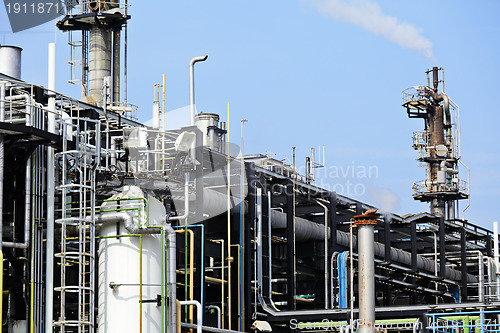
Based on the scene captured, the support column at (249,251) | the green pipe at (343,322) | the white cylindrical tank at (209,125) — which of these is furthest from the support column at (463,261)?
the support column at (249,251)

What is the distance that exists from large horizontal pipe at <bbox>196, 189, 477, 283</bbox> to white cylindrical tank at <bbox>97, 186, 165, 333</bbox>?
16.7 feet

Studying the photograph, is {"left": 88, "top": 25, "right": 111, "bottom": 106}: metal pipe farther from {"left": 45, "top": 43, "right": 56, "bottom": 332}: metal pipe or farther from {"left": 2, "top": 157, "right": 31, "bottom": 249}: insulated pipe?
{"left": 2, "top": 157, "right": 31, "bottom": 249}: insulated pipe

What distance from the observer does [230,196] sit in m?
30.5

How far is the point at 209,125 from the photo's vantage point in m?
41.7

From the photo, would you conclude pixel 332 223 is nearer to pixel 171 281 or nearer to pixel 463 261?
pixel 463 261

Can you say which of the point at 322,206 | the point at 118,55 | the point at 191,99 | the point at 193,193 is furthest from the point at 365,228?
the point at 118,55

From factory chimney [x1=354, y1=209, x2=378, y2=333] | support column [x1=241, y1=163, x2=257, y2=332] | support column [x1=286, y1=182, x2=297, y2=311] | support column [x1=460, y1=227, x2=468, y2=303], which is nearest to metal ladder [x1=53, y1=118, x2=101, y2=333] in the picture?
support column [x1=241, y1=163, x2=257, y2=332]

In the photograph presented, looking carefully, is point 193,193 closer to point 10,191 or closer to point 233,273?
point 233,273

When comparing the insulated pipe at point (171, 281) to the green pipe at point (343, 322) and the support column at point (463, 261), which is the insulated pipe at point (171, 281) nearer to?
the green pipe at point (343, 322)

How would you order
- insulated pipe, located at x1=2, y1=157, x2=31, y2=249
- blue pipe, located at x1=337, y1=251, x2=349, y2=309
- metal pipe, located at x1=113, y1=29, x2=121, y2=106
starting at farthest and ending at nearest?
metal pipe, located at x1=113, y1=29, x2=121, y2=106, blue pipe, located at x1=337, y1=251, x2=349, y2=309, insulated pipe, located at x1=2, y1=157, x2=31, y2=249

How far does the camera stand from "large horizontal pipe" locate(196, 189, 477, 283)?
29.4m

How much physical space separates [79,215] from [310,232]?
13.2 metres

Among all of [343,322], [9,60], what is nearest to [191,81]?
[9,60]

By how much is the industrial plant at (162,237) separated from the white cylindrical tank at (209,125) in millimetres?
203
